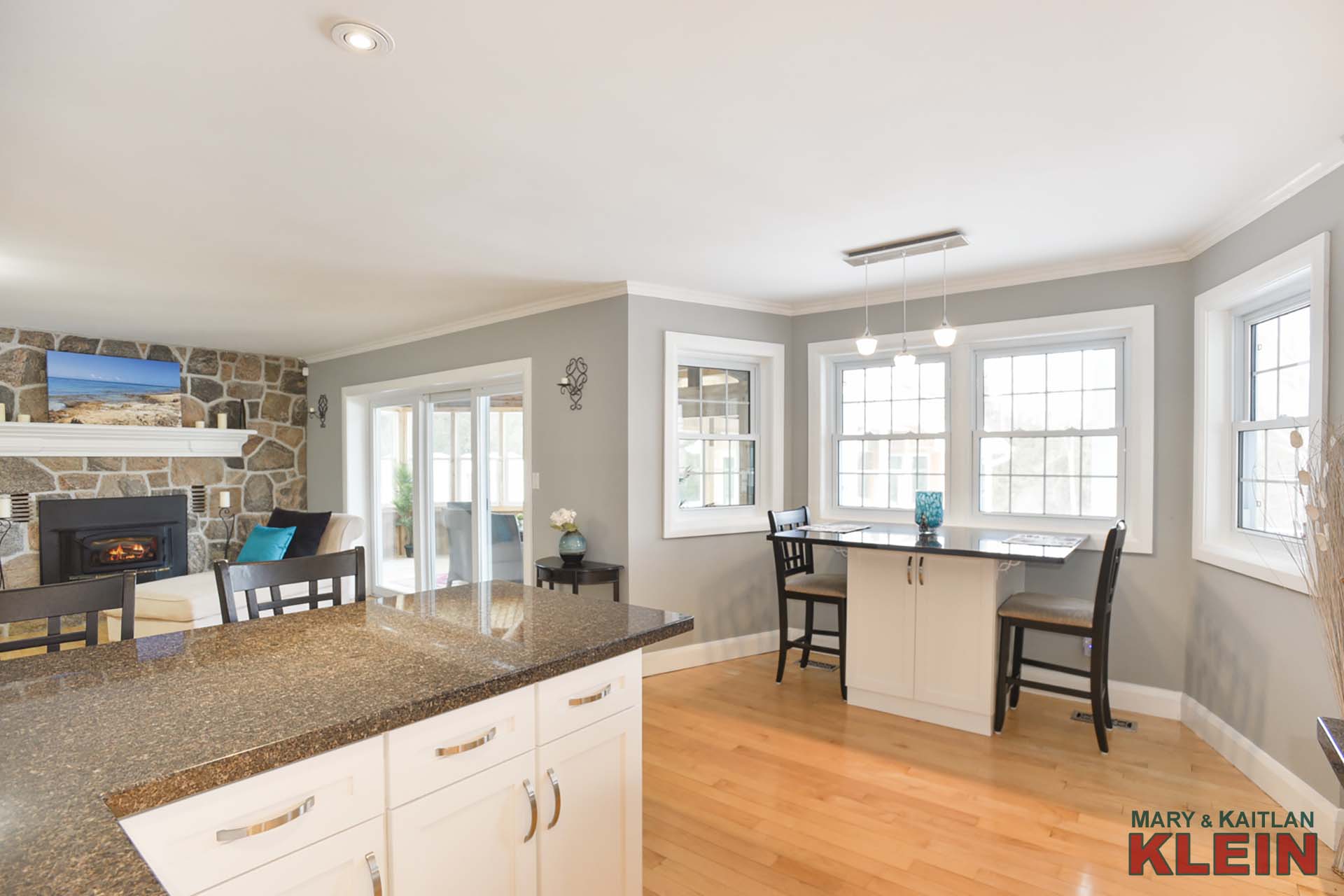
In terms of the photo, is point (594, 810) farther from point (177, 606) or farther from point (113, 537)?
point (113, 537)

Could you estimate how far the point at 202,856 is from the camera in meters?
1.08

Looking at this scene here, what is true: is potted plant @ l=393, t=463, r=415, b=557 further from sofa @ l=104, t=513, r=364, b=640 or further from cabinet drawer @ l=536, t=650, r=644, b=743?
cabinet drawer @ l=536, t=650, r=644, b=743

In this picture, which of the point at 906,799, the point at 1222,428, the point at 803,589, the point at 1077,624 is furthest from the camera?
the point at 803,589

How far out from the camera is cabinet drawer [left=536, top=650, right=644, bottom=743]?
5.19 feet

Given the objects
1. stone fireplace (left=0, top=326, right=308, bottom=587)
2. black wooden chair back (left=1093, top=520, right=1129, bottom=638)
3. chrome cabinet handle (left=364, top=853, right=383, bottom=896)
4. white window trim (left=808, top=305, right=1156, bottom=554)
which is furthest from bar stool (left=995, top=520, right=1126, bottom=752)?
stone fireplace (left=0, top=326, right=308, bottom=587)

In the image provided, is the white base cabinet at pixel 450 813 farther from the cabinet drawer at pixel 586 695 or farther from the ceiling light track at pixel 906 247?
the ceiling light track at pixel 906 247

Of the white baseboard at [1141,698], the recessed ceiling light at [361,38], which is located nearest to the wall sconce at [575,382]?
the recessed ceiling light at [361,38]

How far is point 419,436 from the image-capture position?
600 cm

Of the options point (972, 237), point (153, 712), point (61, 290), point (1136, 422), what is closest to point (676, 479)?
point (972, 237)

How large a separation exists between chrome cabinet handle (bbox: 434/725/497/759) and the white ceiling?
5.29ft

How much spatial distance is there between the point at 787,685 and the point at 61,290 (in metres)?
4.95

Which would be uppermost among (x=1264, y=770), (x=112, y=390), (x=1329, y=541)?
(x=112, y=390)

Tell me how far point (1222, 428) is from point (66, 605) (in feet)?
14.4

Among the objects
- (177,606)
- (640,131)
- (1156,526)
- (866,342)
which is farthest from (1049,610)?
(177,606)
